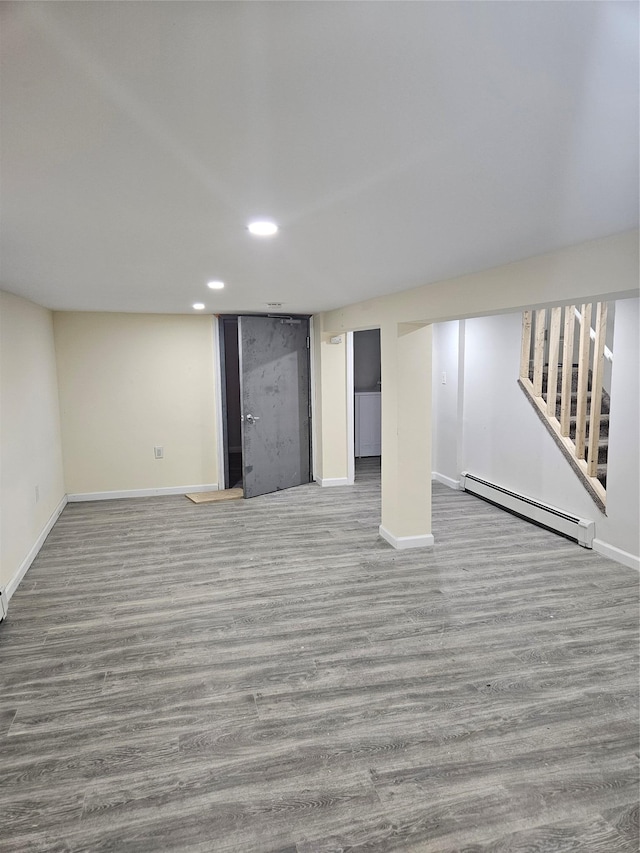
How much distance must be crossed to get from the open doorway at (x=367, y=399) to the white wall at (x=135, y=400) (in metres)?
2.43

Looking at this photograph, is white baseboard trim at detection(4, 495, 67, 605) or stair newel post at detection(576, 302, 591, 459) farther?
stair newel post at detection(576, 302, 591, 459)

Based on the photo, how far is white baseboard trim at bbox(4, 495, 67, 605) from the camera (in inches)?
130

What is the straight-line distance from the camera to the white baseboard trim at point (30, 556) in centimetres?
330

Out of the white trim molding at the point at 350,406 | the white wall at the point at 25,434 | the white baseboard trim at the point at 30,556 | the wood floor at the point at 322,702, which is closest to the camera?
the wood floor at the point at 322,702

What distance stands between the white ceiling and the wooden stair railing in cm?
225

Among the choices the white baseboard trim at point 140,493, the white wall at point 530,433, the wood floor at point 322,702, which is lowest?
the wood floor at point 322,702

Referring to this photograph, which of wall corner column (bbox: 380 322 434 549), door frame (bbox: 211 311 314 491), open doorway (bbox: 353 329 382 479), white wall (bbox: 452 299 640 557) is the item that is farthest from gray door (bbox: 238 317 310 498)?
wall corner column (bbox: 380 322 434 549)

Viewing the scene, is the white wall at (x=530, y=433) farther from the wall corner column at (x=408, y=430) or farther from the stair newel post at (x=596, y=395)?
the wall corner column at (x=408, y=430)

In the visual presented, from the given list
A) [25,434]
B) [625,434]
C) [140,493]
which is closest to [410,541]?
[625,434]

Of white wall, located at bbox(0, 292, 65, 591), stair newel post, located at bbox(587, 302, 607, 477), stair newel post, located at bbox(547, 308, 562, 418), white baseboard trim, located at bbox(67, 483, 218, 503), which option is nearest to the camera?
white wall, located at bbox(0, 292, 65, 591)

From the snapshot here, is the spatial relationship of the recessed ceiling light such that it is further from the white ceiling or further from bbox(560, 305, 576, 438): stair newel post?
bbox(560, 305, 576, 438): stair newel post

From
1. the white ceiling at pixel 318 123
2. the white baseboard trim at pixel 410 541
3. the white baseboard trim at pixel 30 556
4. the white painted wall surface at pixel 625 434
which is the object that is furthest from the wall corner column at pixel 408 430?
the white baseboard trim at pixel 30 556

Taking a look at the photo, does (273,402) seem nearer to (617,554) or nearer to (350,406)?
(350,406)

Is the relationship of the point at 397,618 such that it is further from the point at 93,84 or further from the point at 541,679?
the point at 93,84
